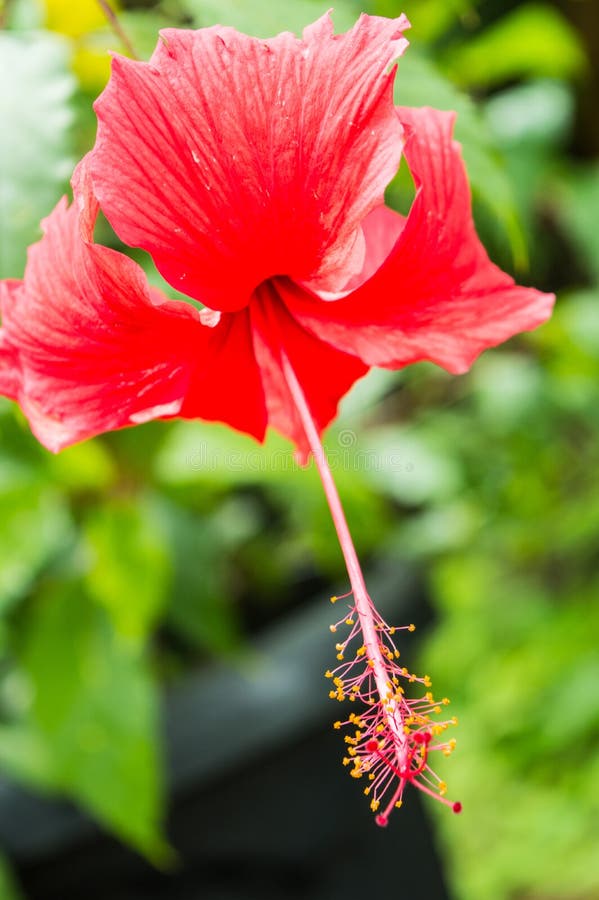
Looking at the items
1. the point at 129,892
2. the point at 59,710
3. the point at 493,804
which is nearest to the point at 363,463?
the point at 59,710

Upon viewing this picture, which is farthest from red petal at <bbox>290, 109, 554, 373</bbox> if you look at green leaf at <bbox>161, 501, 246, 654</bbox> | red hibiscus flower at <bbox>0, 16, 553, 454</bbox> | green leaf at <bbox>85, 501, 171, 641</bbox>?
green leaf at <bbox>161, 501, 246, 654</bbox>

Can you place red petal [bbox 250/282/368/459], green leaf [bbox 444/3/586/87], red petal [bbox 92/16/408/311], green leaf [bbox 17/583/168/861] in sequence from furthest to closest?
green leaf [bbox 444/3/586/87] < green leaf [bbox 17/583/168/861] < red petal [bbox 250/282/368/459] < red petal [bbox 92/16/408/311]

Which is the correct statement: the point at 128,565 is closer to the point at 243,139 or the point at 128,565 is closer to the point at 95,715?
the point at 95,715

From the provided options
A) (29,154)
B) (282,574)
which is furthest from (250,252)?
(282,574)

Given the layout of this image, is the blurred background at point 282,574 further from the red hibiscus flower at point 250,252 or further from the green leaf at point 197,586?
the red hibiscus flower at point 250,252

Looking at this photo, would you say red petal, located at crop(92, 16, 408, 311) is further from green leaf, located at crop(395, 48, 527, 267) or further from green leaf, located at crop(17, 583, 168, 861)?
green leaf, located at crop(17, 583, 168, 861)

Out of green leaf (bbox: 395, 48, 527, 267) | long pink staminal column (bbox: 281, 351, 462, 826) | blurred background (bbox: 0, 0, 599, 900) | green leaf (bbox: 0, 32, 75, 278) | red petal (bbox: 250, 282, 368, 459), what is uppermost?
green leaf (bbox: 0, 32, 75, 278)

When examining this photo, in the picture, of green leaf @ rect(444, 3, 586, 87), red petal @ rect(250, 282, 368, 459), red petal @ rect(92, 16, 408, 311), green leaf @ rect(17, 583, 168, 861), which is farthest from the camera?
green leaf @ rect(444, 3, 586, 87)

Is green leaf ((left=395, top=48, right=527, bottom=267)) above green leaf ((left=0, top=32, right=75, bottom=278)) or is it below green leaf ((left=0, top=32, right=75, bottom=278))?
below
